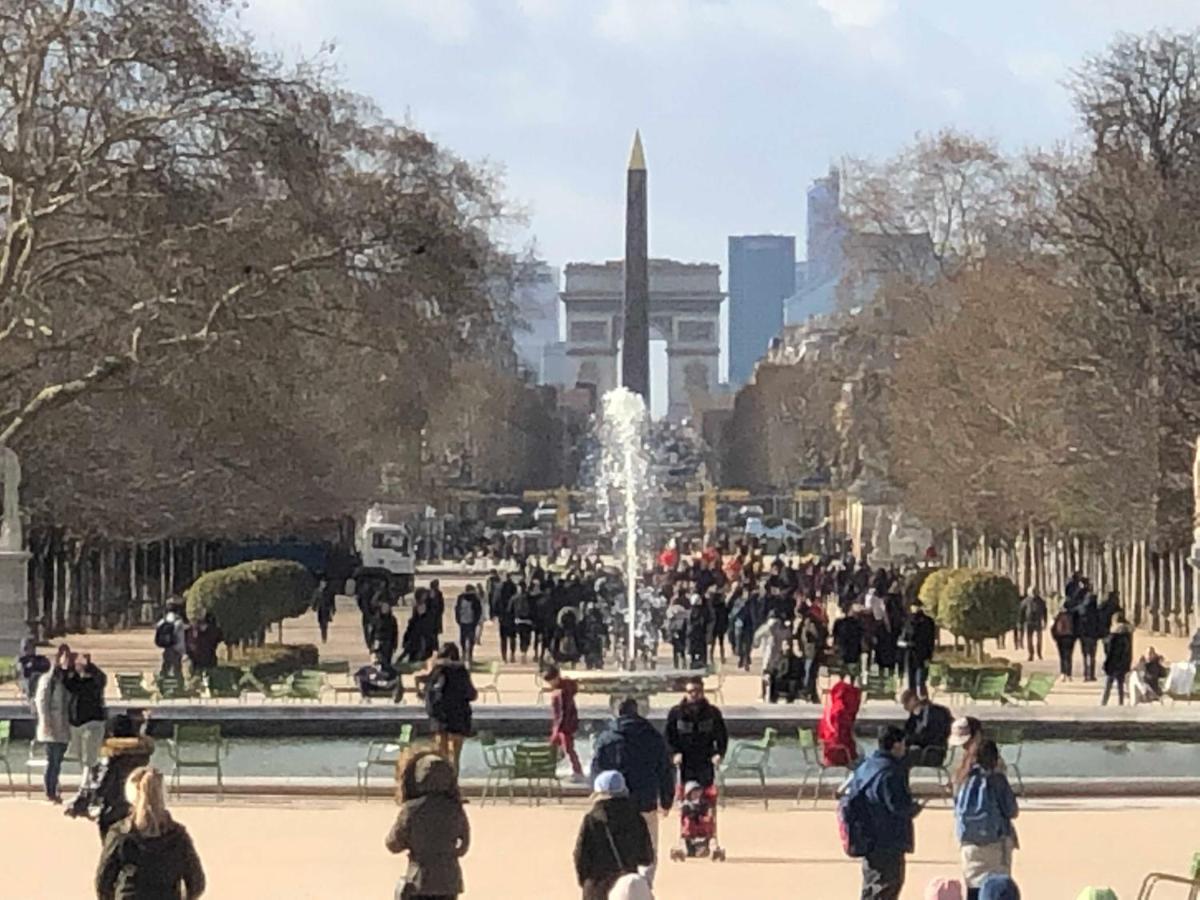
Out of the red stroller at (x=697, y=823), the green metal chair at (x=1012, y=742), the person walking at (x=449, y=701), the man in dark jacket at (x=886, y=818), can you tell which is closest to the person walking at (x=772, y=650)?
the green metal chair at (x=1012, y=742)

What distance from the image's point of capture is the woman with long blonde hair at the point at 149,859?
402 inches

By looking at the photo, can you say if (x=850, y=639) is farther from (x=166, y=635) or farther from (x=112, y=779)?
(x=112, y=779)

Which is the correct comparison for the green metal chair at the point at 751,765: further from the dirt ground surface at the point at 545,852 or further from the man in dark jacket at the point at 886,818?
the man in dark jacket at the point at 886,818

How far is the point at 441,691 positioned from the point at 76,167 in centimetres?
1702

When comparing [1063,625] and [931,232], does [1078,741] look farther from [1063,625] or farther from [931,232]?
[931,232]

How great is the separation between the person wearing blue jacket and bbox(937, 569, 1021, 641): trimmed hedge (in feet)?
68.8

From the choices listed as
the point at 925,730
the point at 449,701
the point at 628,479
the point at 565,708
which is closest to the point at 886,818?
the point at 925,730

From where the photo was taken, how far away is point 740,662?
36.2m

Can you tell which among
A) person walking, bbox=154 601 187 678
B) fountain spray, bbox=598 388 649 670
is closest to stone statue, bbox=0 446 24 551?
person walking, bbox=154 601 187 678

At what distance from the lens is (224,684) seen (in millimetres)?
27266

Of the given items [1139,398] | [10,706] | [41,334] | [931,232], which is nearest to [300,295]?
[41,334]

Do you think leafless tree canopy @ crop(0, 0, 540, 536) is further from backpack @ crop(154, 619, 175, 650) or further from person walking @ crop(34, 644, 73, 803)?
person walking @ crop(34, 644, 73, 803)

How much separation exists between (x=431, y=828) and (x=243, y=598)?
23.1 m

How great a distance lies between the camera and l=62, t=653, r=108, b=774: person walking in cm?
2006
